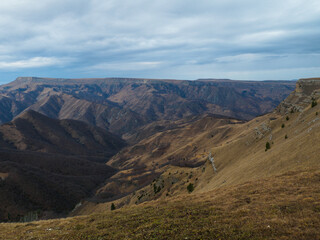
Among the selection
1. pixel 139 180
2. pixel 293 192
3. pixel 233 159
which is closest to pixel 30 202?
pixel 139 180

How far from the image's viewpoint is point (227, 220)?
19906 millimetres

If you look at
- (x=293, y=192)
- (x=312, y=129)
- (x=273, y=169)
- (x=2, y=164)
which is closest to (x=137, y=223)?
(x=293, y=192)

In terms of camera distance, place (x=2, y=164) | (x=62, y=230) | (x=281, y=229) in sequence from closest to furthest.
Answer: (x=281, y=229), (x=62, y=230), (x=2, y=164)

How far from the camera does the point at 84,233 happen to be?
71.8 feet

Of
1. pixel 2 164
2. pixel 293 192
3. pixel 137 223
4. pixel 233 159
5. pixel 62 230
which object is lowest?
pixel 2 164

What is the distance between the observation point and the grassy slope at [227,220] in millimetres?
17428

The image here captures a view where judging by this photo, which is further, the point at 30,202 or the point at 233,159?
the point at 30,202

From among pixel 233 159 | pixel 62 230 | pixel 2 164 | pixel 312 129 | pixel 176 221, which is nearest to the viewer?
pixel 176 221

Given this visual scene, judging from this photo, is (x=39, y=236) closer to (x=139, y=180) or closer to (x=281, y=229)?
(x=281, y=229)

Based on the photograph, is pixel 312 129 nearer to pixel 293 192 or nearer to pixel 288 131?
pixel 288 131

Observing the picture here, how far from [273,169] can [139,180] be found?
15958 cm

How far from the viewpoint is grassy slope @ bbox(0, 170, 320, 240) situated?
17428 mm

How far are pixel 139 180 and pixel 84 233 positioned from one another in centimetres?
16870

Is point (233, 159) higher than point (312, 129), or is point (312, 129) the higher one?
point (312, 129)
